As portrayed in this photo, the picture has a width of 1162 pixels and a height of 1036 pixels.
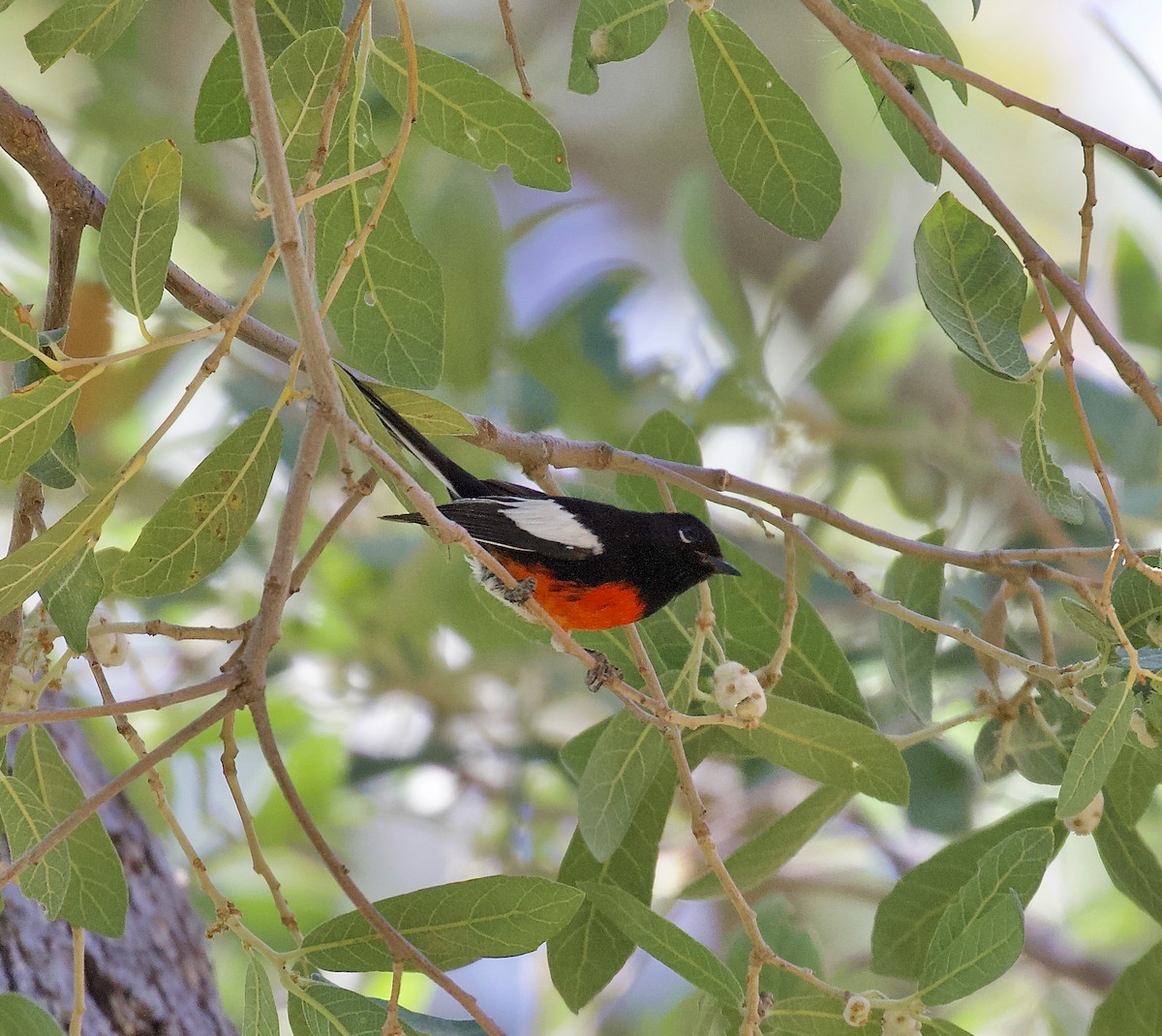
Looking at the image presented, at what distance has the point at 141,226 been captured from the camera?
1.45 m

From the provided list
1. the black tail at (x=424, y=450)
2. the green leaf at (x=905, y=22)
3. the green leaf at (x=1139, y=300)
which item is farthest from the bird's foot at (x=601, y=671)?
the green leaf at (x=1139, y=300)

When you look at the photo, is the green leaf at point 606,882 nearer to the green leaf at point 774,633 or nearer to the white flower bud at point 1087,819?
the green leaf at point 774,633

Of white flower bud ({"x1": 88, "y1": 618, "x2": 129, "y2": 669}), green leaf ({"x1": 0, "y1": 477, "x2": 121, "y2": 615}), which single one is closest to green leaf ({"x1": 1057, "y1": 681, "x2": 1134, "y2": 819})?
green leaf ({"x1": 0, "y1": 477, "x2": 121, "y2": 615})

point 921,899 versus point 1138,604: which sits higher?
point 1138,604

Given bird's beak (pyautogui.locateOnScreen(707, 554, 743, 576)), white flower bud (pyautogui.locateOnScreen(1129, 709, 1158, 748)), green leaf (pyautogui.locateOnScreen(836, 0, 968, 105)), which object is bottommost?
white flower bud (pyautogui.locateOnScreen(1129, 709, 1158, 748))

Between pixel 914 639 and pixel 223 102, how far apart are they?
156 centimetres

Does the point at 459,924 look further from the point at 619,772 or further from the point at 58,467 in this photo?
the point at 58,467

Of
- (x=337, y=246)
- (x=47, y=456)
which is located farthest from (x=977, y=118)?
(x=47, y=456)

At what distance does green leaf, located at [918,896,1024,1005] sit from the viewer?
5.32ft

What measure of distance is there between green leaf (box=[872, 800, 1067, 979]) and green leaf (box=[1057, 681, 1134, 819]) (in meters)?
0.64

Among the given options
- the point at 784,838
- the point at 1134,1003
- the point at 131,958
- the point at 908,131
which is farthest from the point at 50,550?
the point at 1134,1003

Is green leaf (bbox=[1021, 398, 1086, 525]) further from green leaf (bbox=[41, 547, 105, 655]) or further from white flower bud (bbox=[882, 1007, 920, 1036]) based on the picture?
green leaf (bbox=[41, 547, 105, 655])

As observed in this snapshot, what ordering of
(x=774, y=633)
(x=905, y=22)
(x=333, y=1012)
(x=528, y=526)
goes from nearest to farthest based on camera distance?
1. (x=333, y=1012)
2. (x=905, y=22)
3. (x=774, y=633)
4. (x=528, y=526)

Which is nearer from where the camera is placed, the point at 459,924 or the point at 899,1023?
the point at 899,1023
